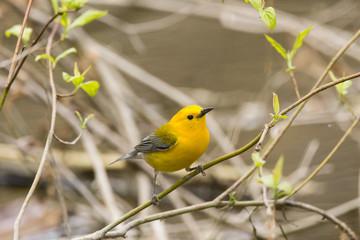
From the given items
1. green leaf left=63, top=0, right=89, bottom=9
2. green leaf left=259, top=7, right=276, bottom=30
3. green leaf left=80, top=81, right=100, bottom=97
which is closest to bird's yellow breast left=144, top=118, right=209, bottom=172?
green leaf left=80, top=81, right=100, bottom=97

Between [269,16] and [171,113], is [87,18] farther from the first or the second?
[171,113]

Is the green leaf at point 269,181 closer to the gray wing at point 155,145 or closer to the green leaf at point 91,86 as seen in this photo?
the green leaf at point 91,86

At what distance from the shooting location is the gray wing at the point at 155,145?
2533mm

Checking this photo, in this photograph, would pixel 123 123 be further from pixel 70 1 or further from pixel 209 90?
pixel 70 1

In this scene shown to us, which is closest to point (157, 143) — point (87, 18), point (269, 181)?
point (87, 18)

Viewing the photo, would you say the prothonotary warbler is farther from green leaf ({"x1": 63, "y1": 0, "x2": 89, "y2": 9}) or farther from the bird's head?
green leaf ({"x1": 63, "y1": 0, "x2": 89, "y2": 9})

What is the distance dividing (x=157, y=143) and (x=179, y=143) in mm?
173

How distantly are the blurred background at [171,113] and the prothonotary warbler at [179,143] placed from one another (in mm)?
744

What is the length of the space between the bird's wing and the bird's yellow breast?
3 cm

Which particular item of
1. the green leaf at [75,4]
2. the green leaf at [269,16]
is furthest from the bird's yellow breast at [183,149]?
the green leaf at [269,16]

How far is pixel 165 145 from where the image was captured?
8.36ft

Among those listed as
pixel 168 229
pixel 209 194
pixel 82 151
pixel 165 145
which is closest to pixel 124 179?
pixel 82 151

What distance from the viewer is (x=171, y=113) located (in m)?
5.26

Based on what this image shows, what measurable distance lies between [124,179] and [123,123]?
2.51 ft
